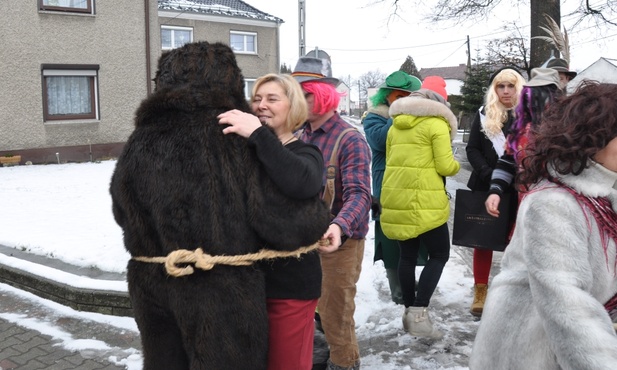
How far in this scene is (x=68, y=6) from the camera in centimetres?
1597

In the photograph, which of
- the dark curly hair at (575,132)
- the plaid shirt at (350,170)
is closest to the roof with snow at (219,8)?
the plaid shirt at (350,170)

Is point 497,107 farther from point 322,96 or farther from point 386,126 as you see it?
point 322,96

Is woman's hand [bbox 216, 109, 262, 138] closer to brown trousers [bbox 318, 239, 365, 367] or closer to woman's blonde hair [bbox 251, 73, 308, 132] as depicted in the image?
woman's blonde hair [bbox 251, 73, 308, 132]

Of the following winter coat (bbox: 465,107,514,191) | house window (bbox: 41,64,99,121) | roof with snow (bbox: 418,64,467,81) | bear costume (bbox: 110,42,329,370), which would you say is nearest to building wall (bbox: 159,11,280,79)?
house window (bbox: 41,64,99,121)

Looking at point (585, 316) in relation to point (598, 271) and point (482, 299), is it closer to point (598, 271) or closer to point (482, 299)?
point (598, 271)

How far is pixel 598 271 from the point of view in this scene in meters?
1.61

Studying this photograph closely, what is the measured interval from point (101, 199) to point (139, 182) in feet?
25.3

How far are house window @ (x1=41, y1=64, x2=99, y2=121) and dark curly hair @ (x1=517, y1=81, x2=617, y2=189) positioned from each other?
16.3m

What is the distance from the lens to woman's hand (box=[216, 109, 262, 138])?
6.49 ft

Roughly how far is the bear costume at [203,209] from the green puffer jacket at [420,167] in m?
1.89

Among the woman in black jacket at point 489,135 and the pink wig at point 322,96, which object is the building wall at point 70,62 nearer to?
the woman in black jacket at point 489,135

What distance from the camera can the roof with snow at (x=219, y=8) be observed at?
26062 millimetres

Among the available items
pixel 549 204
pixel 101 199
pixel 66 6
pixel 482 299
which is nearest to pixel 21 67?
pixel 66 6

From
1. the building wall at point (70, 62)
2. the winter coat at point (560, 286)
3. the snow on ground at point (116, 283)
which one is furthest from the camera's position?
the building wall at point (70, 62)
